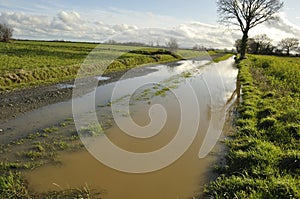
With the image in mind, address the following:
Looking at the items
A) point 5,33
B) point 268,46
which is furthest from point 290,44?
point 5,33

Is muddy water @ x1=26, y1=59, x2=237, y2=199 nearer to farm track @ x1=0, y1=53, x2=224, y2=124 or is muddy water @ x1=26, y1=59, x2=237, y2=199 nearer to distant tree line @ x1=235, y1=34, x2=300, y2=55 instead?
farm track @ x1=0, y1=53, x2=224, y2=124

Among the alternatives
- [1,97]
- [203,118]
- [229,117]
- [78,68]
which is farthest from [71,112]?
[78,68]

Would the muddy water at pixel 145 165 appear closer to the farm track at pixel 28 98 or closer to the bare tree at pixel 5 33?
the farm track at pixel 28 98

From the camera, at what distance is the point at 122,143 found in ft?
24.5

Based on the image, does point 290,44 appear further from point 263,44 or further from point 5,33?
point 5,33

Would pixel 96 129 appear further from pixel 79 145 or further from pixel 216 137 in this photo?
pixel 216 137

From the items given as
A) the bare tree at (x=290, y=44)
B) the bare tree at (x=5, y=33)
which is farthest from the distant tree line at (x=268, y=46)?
the bare tree at (x=5, y=33)

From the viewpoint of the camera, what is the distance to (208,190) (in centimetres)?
504

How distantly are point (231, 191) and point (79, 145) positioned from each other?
4.45 metres

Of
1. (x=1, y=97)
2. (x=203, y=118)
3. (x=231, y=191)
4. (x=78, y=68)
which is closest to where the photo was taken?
(x=231, y=191)

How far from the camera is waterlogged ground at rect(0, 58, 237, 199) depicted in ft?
17.5

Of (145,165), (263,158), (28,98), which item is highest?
(263,158)

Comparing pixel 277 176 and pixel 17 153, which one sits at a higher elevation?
pixel 277 176

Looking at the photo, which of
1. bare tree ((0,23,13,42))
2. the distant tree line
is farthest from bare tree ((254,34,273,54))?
bare tree ((0,23,13,42))
